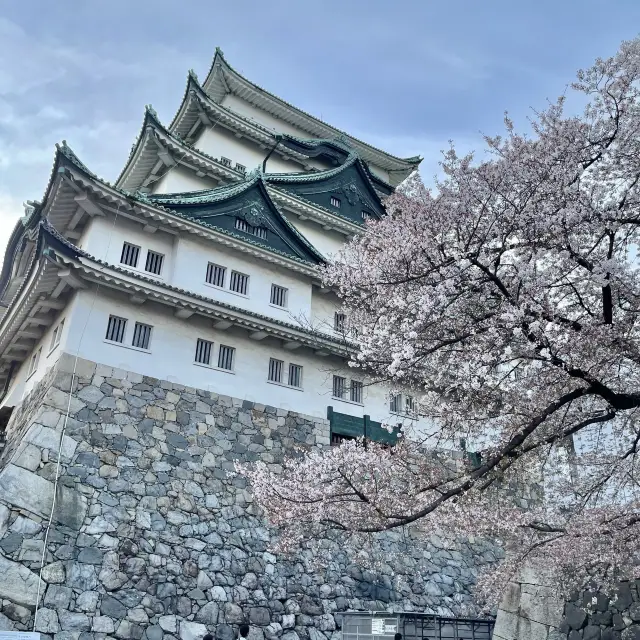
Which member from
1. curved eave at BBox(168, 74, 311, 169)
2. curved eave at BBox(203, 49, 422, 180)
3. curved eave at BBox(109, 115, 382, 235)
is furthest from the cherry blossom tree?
curved eave at BBox(203, 49, 422, 180)

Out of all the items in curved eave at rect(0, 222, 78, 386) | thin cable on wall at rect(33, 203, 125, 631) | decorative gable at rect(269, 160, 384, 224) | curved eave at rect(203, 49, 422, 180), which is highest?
curved eave at rect(203, 49, 422, 180)

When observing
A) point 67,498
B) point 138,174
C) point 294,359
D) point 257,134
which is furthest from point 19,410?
point 257,134

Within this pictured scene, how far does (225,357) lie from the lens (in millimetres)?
15305

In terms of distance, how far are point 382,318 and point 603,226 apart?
3391 millimetres

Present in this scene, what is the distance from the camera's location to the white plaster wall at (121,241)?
47.7ft

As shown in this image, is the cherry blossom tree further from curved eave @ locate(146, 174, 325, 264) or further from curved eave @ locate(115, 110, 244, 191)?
curved eave @ locate(115, 110, 244, 191)

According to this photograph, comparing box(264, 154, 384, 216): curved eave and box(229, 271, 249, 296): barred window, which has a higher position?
box(264, 154, 384, 216): curved eave

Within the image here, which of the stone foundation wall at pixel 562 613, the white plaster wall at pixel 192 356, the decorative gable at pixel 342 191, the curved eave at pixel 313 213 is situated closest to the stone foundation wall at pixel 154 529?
the white plaster wall at pixel 192 356

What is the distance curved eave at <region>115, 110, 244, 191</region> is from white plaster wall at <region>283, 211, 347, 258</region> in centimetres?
261

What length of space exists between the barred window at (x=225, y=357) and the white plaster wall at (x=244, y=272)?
4.46 feet

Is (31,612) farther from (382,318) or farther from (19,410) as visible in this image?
(382,318)

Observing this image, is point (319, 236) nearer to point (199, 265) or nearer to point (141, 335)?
point (199, 265)

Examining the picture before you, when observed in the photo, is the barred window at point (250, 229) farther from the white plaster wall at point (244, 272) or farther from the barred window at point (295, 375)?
the barred window at point (295, 375)

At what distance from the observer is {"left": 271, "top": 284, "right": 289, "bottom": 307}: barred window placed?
55.7 ft
